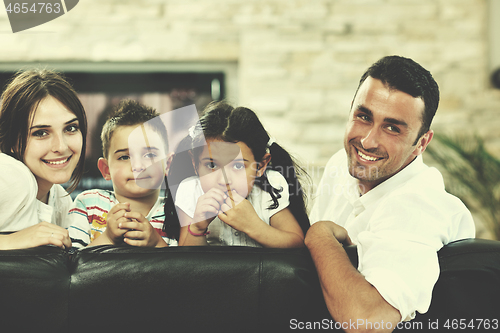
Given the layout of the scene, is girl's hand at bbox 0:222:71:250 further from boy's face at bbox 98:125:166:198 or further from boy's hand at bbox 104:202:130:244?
boy's face at bbox 98:125:166:198

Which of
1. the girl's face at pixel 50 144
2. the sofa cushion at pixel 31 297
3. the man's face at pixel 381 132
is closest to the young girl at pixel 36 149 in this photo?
the girl's face at pixel 50 144

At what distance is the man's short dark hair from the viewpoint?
1.08m

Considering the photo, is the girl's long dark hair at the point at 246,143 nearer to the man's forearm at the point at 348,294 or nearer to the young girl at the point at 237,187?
the young girl at the point at 237,187

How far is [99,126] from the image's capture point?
10.6ft

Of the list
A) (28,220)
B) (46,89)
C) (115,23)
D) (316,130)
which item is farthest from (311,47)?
(28,220)

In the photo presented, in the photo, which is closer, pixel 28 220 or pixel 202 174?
pixel 28 220

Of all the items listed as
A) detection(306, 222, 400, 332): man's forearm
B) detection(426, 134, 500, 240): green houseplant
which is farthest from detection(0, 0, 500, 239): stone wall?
detection(306, 222, 400, 332): man's forearm

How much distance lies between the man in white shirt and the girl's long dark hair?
0.19 metres

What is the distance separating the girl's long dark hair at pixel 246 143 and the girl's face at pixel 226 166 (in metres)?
0.03

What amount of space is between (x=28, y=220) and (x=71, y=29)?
2.45m

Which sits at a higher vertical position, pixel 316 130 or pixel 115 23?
pixel 115 23

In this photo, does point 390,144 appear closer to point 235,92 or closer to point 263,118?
point 263,118

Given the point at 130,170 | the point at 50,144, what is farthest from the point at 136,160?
the point at 50,144

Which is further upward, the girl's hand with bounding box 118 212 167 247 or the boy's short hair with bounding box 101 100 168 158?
the boy's short hair with bounding box 101 100 168 158
